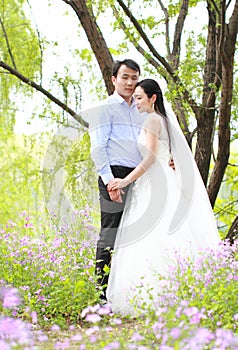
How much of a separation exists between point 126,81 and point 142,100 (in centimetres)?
20

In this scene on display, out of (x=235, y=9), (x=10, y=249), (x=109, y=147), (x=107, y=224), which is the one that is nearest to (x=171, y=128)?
(x=109, y=147)

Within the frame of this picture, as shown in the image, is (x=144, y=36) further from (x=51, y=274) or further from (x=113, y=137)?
(x=51, y=274)

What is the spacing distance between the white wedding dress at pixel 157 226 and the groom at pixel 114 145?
0.24 feet

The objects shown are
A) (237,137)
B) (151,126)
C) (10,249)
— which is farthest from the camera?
(237,137)

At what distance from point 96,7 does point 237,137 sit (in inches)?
75.2

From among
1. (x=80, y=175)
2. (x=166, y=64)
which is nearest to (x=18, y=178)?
(x=80, y=175)

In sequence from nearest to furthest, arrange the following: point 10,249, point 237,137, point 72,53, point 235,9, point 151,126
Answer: point 151,126 < point 10,249 < point 235,9 < point 237,137 < point 72,53

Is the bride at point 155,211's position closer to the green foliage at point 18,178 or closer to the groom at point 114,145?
the groom at point 114,145

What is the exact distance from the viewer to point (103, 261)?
4.11 meters

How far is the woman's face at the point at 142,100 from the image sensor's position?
394 centimetres

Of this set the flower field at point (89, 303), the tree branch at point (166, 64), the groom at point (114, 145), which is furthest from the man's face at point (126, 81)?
the tree branch at point (166, 64)

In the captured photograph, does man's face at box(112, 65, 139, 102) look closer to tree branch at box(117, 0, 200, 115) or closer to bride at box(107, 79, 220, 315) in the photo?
bride at box(107, 79, 220, 315)

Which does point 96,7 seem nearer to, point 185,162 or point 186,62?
point 186,62

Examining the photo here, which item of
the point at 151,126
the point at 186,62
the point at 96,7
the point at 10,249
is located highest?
the point at 96,7
